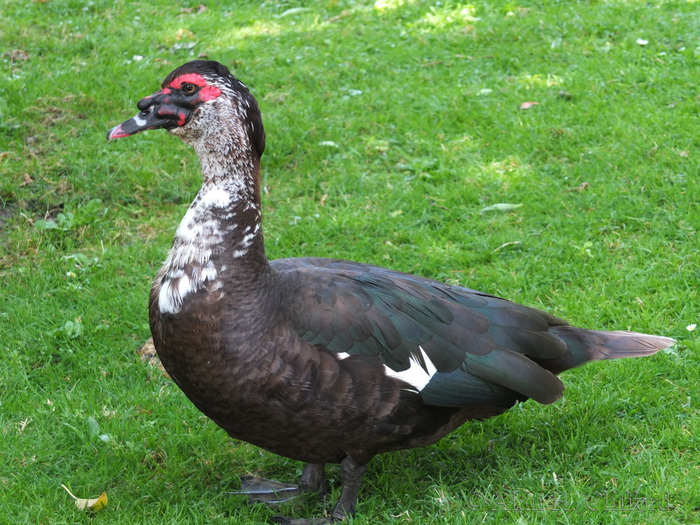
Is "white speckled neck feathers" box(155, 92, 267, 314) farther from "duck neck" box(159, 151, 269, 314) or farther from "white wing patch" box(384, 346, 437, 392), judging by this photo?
"white wing patch" box(384, 346, 437, 392)

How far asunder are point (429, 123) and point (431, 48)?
1.53m

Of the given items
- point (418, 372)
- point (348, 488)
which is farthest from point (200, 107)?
point (348, 488)

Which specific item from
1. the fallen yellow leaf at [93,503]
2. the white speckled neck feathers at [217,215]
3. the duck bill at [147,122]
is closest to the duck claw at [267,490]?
the fallen yellow leaf at [93,503]

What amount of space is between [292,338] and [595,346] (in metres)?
1.39

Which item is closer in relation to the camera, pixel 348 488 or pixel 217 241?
pixel 217 241

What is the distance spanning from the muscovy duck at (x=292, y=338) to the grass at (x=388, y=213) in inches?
17.0

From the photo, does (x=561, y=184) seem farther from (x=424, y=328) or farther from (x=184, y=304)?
(x=184, y=304)

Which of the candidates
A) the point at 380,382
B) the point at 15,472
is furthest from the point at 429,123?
the point at 15,472

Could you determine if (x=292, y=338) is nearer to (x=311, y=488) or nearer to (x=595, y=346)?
(x=311, y=488)

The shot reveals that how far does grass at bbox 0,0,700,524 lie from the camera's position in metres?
3.53

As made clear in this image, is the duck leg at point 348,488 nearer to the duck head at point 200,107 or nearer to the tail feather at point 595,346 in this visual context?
the tail feather at point 595,346

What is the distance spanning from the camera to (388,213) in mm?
5555

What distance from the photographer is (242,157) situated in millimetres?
3240

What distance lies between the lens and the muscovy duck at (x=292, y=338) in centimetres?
307
